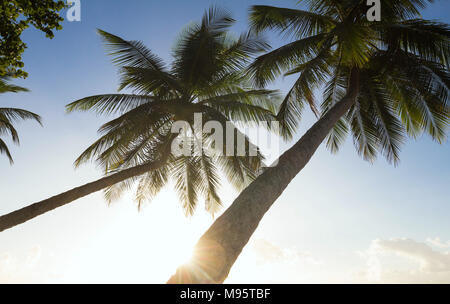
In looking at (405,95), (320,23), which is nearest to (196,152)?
(320,23)

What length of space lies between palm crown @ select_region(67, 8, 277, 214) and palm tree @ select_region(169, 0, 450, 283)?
106 cm

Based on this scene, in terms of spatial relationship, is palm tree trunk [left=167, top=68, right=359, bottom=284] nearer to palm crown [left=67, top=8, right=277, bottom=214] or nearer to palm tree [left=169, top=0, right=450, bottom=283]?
palm tree [left=169, top=0, right=450, bottom=283]

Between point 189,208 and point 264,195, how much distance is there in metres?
6.59

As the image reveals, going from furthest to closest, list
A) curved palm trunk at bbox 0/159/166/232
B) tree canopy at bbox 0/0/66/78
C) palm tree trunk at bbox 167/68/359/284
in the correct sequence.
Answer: curved palm trunk at bbox 0/159/166/232 < tree canopy at bbox 0/0/66/78 < palm tree trunk at bbox 167/68/359/284

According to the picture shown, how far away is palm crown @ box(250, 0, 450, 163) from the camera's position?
17.1 feet

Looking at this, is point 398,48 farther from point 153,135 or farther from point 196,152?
point 153,135

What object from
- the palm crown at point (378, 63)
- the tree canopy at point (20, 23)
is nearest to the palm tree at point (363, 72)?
the palm crown at point (378, 63)

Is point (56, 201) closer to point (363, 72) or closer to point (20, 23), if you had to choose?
point (20, 23)

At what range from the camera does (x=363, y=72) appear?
6.42m

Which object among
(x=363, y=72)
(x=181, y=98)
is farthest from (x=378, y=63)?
(x=181, y=98)

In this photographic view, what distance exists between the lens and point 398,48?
5.59 meters

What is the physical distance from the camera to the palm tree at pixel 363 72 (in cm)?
440

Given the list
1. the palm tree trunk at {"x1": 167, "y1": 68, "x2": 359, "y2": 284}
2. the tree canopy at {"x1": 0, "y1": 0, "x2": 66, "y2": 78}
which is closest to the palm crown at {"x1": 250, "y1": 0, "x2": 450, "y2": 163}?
the palm tree trunk at {"x1": 167, "y1": 68, "x2": 359, "y2": 284}

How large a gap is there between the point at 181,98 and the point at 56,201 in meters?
3.80
